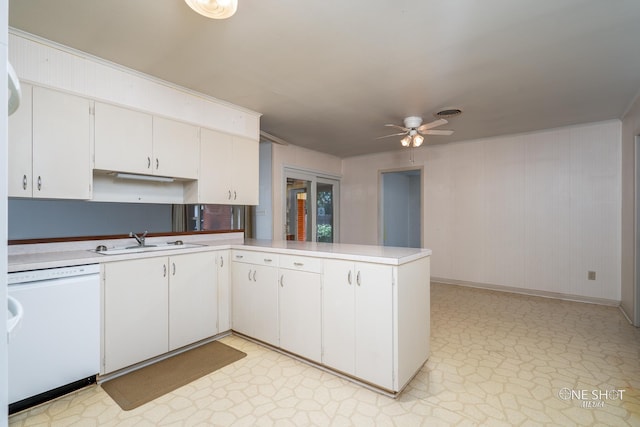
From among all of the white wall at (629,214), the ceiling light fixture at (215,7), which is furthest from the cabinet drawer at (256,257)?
the white wall at (629,214)

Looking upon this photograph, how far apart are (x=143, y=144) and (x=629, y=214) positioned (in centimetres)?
533

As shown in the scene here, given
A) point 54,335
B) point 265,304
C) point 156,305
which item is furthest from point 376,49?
point 54,335

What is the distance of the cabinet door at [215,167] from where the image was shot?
3199mm

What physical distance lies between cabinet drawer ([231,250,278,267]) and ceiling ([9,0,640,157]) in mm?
1624

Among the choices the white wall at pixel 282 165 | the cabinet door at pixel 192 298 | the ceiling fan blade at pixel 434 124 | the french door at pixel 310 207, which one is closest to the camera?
the cabinet door at pixel 192 298

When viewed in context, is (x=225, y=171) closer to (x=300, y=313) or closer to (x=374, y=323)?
(x=300, y=313)

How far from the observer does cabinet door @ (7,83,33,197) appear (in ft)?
6.75

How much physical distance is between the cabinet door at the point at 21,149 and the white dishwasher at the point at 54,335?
0.64 meters

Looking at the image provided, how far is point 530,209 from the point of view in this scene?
457 cm

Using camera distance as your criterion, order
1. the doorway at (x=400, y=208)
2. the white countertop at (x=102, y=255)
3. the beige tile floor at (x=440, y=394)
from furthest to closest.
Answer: the doorway at (x=400, y=208) < the white countertop at (x=102, y=255) < the beige tile floor at (x=440, y=394)

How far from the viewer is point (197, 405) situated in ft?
6.53

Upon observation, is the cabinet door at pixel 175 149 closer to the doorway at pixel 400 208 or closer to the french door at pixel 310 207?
the french door at pixel 310 207

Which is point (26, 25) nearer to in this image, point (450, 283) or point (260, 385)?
point (260, 385)

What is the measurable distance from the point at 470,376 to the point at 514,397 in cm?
31
